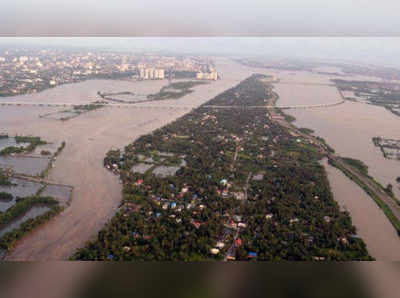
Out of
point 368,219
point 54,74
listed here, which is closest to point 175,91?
point 54,74

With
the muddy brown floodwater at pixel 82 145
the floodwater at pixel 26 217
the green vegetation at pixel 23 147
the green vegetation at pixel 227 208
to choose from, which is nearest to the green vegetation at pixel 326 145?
the green vegetation at pixel 227 208

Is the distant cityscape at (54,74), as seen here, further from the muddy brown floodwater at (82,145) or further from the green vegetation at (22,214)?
the green vegetation at (22,214)

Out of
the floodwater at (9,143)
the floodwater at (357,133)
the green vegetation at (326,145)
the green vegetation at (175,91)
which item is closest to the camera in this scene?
the floodwater at (357,133)

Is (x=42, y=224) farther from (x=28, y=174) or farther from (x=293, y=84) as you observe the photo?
(x=293, y=84)

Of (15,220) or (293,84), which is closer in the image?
(15,220)

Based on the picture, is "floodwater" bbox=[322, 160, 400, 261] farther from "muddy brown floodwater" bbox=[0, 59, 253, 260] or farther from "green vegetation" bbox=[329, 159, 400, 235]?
"muddy brown floodwater" bbox=[0, 59, 253, 260]

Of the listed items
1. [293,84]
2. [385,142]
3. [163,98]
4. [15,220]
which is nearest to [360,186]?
[385,142]
